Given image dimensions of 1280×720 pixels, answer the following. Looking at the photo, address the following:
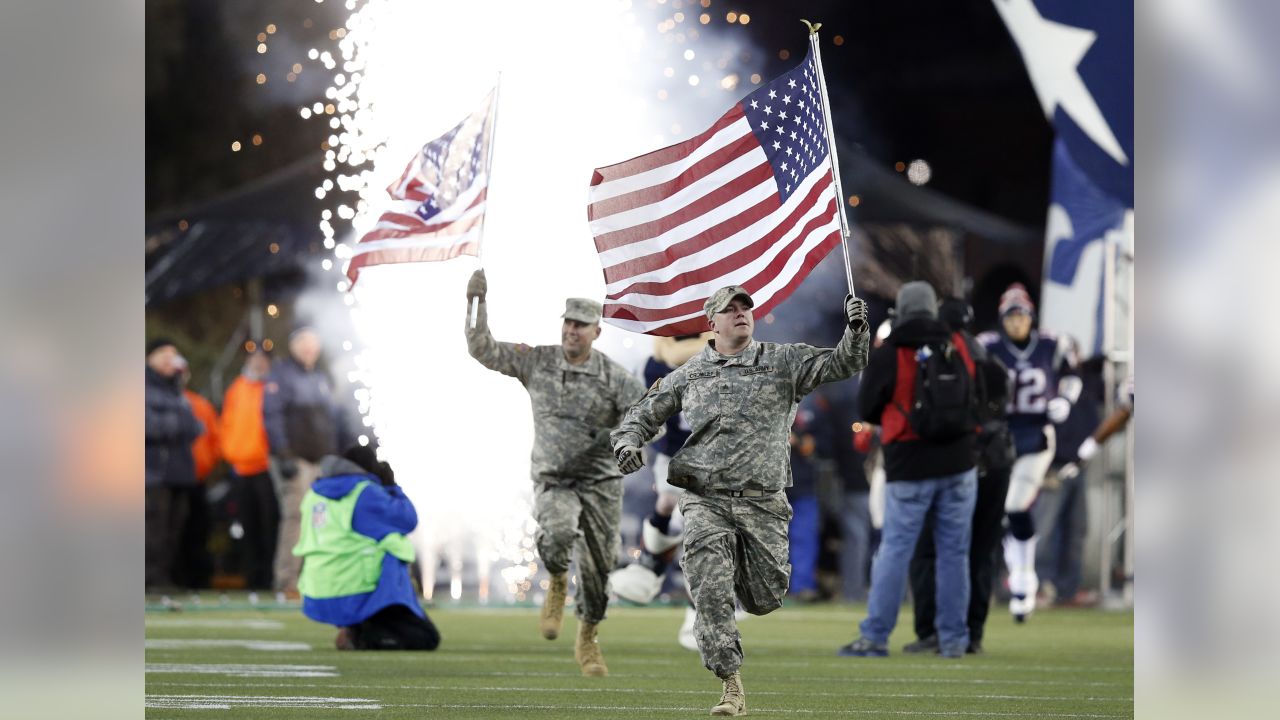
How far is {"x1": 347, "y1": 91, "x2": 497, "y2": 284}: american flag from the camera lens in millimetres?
11344

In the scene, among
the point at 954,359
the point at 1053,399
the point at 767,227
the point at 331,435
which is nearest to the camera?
the point at 767,227

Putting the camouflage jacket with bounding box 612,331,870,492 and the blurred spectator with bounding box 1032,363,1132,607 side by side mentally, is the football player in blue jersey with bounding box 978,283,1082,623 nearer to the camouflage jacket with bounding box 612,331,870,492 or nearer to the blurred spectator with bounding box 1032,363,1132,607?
the blurred spectator with bounding box 1032,363,1132,607

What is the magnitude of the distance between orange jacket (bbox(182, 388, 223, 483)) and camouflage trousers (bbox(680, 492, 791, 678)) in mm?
10223

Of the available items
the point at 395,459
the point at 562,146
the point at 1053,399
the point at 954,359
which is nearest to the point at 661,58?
the point at 562,146

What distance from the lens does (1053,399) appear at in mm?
16250

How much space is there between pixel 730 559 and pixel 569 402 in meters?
2.38

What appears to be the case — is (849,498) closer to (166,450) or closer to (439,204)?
(166,450)

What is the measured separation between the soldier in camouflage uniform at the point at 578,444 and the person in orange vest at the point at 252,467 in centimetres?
806

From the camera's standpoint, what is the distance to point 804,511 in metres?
18.6

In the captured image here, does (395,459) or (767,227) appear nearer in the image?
Result: (767,227)

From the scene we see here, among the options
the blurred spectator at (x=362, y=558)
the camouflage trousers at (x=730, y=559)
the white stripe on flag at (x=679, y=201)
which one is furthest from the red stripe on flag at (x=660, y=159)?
the blurred spectator at (x=362, y=558)
